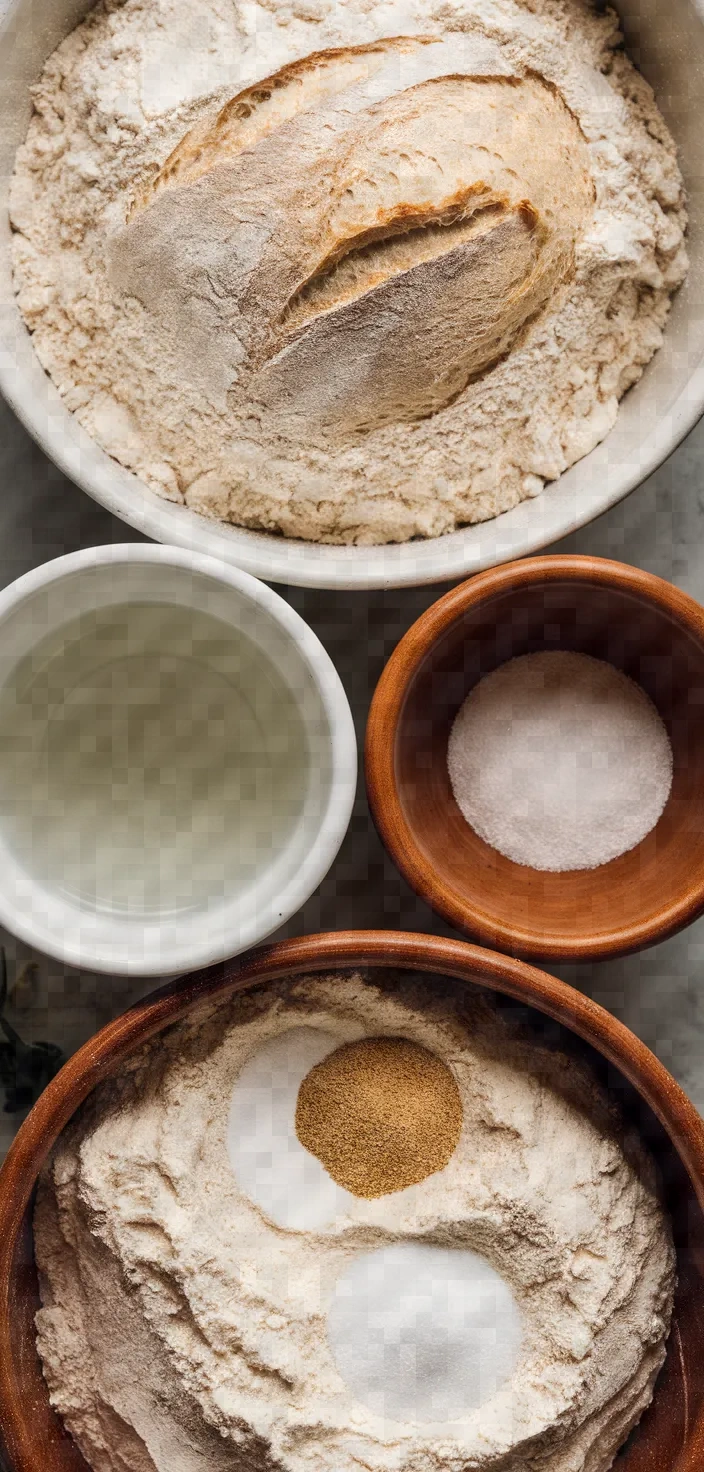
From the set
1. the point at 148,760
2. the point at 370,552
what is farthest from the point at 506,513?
the point at 148,760

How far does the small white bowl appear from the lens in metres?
0.95

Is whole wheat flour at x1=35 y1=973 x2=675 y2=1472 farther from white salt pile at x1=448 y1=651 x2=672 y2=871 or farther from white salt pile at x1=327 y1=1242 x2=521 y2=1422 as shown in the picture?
white salt pile at x1=448 y1=651 x2=672 y2=871

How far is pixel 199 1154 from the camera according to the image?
39.0 inches

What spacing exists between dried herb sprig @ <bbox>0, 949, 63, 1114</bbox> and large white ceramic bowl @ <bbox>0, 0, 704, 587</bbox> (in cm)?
51

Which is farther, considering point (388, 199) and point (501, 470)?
point (501, 470)

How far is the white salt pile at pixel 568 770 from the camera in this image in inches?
43.0

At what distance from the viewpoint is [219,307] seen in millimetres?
961

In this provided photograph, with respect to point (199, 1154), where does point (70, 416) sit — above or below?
above

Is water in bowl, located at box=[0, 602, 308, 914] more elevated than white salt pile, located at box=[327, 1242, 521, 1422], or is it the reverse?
water in bowl, located at box=[0, 602, 308, 914]

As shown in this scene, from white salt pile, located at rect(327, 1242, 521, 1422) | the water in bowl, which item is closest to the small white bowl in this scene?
the water in bowl

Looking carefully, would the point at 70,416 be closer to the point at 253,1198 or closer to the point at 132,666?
the point at 132,666

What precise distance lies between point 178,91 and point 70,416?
11.4 inches

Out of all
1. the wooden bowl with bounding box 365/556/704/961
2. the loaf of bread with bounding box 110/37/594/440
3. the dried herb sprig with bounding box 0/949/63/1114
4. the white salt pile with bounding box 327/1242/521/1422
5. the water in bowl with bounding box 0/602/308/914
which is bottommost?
the dried herb sprig with bounding box 0/949/63/1114

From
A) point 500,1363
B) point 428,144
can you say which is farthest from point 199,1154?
point 428,144
